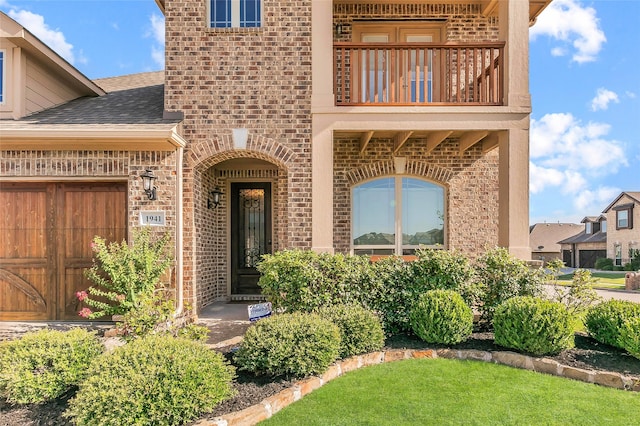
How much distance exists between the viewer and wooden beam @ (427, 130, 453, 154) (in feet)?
23.3

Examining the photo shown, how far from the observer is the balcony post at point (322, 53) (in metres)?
6.76

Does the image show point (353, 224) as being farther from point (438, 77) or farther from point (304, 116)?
point (438, 77)

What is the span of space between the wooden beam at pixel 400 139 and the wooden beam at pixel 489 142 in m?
1.73

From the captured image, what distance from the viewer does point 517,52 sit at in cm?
672

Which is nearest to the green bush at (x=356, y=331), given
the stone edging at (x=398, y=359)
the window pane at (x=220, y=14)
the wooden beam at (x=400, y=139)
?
the stone edging at (x=398, y=359)

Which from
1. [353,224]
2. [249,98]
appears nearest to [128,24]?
[249,98]

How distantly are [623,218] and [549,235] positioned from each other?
1457cm

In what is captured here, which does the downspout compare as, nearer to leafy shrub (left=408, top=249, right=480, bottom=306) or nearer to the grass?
the grass

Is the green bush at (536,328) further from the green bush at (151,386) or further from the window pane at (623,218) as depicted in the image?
the window pane at (623,218)

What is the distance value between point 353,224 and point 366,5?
455 cm

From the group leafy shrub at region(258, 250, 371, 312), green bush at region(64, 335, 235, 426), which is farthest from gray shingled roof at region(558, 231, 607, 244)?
green bush at region(64, 335, 235, 426)

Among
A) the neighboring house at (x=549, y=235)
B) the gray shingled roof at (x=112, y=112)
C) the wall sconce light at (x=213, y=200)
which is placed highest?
the gray shingled roof at (x=112, y=112)

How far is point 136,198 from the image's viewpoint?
6520 millimetres

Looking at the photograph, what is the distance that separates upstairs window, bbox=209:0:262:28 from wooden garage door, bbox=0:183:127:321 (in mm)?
3741
